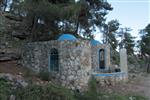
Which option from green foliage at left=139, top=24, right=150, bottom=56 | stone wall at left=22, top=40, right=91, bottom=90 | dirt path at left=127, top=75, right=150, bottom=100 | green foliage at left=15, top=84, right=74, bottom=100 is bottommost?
dirt path at left=127, top=75, right=150, bottom=100

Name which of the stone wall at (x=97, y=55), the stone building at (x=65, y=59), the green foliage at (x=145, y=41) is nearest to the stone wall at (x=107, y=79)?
the stone building at (x=65, y=59)

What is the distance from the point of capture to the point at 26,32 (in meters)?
17.6

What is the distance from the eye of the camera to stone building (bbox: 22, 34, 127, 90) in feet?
39.7

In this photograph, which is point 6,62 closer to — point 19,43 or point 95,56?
point 19,43

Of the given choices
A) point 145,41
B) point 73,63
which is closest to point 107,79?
point 73,63

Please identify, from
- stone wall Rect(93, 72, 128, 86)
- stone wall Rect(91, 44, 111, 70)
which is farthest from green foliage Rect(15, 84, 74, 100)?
stone wall Rect(91, 44, 111, 70)

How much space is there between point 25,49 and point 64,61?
3115 mm

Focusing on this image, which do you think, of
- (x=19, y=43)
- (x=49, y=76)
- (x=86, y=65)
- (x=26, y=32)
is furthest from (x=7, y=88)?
(x=26, y=32)

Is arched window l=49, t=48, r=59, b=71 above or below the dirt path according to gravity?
above

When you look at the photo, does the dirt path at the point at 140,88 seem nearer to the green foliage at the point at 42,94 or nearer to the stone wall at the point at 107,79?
the stone wall at the point at 107,79

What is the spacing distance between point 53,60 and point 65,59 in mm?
885

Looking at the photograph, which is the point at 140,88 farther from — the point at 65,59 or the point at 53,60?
the point at 53,60

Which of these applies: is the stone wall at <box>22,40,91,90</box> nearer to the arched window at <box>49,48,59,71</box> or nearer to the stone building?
the stone building

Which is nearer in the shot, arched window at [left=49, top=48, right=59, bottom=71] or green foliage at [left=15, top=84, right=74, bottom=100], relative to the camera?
green foliage at [left=15, top=84, right=74, bottom=100]
